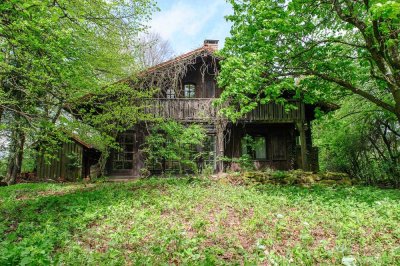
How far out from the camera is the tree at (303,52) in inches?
372

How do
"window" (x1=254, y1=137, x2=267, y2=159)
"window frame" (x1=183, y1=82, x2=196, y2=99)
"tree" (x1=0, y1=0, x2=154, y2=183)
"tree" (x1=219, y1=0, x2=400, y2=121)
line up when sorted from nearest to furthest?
"tree" (x1=0, y1=0, x2=154, y2=183), "tree" (x1=219, y1=0, x2=400, y2=121), "window frame" (x1=183, y1=82, x2=196, y2=99), "window" (x1=254, y1=137, x2=267, y2=159)

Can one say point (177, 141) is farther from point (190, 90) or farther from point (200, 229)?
point (200, 229)

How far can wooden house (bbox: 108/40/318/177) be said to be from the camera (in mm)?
15547

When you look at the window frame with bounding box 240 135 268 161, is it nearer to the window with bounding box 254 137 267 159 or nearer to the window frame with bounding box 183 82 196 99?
the window with bounding box 254 137 267 159

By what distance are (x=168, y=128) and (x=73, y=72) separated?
252 inches

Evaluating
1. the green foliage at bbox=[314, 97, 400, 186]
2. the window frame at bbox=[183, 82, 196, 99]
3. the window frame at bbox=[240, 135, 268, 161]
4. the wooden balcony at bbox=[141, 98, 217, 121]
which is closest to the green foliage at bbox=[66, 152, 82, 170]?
the wooden balcony at bbox=[141, 98, 217, 121]

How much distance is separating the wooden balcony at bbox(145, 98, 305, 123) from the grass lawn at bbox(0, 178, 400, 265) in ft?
24.0

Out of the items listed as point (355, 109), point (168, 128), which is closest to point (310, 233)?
point (168, 128)

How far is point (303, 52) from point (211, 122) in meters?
6.61

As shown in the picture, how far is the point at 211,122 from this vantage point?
15.6m

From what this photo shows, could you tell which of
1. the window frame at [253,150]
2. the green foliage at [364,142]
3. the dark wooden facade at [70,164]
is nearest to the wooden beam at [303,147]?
the green foliage at [364,142]

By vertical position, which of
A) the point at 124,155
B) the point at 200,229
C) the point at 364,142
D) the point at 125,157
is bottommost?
the point at 200,229

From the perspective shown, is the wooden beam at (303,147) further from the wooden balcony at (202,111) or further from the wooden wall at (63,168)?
the wooden wall at (63,168)

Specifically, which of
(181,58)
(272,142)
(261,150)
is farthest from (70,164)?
(272,142)
